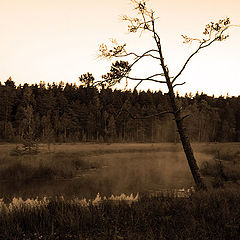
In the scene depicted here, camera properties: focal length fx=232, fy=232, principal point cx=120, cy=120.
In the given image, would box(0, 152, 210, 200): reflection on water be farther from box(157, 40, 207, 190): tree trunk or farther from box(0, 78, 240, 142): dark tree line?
box(0, 78, 240, 142): dark tree line

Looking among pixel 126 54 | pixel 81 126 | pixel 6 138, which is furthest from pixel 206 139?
pixel 126 54

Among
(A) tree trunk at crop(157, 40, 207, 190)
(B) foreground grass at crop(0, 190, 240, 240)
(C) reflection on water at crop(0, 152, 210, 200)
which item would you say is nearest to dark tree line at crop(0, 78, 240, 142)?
(C) reflection on water at crop(0, 152, 210, 200)

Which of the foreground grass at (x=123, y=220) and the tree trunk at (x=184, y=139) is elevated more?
the tree trunk at (x=184, y=139)

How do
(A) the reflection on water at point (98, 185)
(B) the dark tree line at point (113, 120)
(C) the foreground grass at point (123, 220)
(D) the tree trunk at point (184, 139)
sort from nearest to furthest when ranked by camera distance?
1. (C) the foreground grass at point (123, 220)
2. (D) the tree trunk at point (184, 139)
3. (A) the reflection on water at point (98, 185)
4. (B) the dark tree line at point (113, 120)

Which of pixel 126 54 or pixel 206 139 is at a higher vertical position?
pixel 126 54

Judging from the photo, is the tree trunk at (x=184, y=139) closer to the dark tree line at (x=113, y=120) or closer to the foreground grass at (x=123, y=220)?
the foreground grass at (x=123, y=220)

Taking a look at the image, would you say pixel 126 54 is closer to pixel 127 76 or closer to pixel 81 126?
pixel 127 76

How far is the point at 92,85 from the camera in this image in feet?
28.6

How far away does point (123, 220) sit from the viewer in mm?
5113

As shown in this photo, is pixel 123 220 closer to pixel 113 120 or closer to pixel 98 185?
pixel 98 185

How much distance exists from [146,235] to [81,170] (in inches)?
658

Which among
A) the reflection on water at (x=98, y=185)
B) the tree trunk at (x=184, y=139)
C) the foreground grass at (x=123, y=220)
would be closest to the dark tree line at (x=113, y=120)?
the reflection on water at (x=98, y=185)

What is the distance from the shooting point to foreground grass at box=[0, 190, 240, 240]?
4.32 metres

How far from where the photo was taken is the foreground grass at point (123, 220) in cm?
432
